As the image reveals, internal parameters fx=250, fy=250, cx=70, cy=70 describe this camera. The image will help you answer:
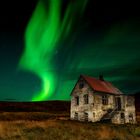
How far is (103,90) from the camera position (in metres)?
43.7

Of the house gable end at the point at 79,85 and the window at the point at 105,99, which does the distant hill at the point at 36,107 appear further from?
the window at the point at 105,99

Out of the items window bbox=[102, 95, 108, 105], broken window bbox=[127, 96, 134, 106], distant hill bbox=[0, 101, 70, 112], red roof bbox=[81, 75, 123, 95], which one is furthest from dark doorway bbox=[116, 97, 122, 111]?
distant hill bbox=[0, 101, 70, 112]

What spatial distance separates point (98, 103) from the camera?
41969mm

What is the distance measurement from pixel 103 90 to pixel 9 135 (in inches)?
1048

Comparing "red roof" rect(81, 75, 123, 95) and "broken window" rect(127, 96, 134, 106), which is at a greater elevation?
"red roof" rect(81, 75, 123, 95)

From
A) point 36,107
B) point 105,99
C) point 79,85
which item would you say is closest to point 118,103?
point 105,99

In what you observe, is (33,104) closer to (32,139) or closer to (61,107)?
(61,107)

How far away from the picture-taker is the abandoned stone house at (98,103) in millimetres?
41688

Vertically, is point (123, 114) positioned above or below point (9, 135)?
above

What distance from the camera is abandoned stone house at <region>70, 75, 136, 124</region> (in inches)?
1641

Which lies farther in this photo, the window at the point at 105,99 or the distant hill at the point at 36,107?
the distant hill at the point at 36,107

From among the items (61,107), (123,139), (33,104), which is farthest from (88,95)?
(33,104)

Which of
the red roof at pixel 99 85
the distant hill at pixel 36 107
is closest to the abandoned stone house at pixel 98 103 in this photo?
the red roof at pixel 99 85

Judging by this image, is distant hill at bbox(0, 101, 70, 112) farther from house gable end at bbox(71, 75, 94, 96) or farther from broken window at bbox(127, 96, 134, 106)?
broken window at bbox(127, 96, 134, 106)
